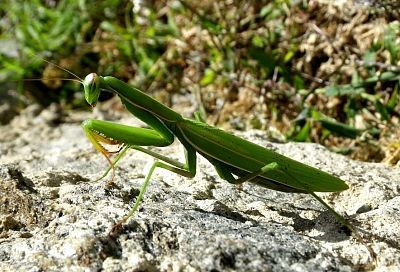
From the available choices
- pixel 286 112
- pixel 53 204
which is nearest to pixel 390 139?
pixel 286 112

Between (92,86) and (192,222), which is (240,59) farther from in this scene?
(192,222)

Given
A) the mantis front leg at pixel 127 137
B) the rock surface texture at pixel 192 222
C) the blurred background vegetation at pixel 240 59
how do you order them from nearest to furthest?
the rock surface texture at pixel 192 222 < the mantis front leg at pixel 127 137 < the blurred background vegetation at pixel 240 59

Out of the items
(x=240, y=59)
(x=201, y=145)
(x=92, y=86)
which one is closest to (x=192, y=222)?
(x=201, y=145)

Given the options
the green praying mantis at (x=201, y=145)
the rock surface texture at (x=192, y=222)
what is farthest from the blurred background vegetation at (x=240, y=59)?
the green praying mantis at (x=201, y=145)

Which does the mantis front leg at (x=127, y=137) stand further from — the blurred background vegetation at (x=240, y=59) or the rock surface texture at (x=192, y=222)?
the blurred background vegetation at (x=240, y=59)

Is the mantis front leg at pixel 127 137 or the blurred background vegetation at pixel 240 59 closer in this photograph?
the mantis front leg at pixel 127 137

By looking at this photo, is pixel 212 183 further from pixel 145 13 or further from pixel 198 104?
pixel 145 13

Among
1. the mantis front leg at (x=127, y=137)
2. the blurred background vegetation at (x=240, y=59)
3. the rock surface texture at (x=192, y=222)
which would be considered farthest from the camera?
the blurred background vegetation at (x=240, y=59)
